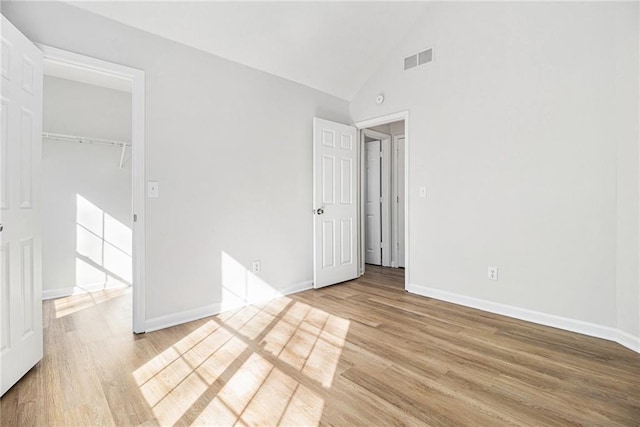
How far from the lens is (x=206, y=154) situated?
300 cm

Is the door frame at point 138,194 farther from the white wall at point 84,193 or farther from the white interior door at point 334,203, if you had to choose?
the white interior door at point 334,203

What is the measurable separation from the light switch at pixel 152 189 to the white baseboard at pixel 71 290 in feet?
6.65

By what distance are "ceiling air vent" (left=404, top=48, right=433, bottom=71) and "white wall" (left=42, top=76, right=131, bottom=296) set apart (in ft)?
11.4

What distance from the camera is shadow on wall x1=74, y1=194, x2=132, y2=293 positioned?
12.4 feet

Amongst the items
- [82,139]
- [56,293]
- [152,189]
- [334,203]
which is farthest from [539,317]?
[82,139]

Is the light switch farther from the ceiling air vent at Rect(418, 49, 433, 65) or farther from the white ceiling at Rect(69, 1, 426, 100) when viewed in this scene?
the ceiling air vent at Rect(418, 49, 433, 65)

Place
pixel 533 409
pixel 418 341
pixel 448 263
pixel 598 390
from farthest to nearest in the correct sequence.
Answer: pixel 448 263
pixel 418 341
pixel 598 390
pixel 533 409

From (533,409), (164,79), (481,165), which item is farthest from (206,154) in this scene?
(533,409)

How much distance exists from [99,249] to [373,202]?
3986 mm

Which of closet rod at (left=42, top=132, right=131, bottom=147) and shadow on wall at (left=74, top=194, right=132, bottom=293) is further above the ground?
closet rod at (left=42, top=132, right=131, bottom=147)

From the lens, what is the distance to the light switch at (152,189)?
104 inches

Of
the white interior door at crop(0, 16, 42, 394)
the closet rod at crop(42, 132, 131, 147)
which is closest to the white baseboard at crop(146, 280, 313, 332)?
the white interior door at crop(0, 16, 42, 394)

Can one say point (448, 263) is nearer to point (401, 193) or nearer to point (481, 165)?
point (481, 165)

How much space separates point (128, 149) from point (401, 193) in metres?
3.97
